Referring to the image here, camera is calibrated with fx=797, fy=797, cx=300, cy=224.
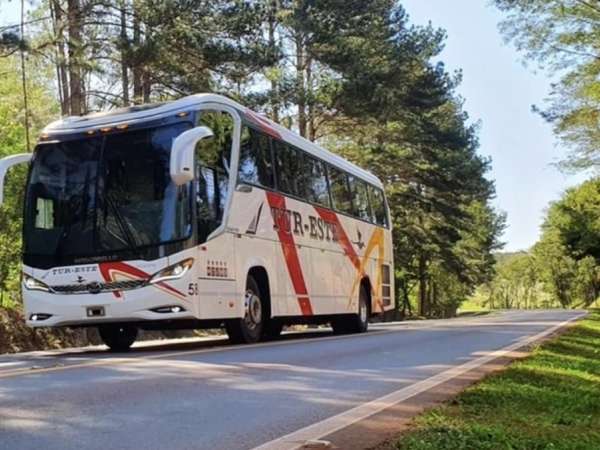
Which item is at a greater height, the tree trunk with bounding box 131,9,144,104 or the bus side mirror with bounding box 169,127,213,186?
the tree trunk with bounding box 131,9,144,104

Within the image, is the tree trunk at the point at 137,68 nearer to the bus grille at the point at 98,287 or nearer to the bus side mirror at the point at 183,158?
the bus grille at the point at 98,287

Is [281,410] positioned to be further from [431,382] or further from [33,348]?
[33,348]

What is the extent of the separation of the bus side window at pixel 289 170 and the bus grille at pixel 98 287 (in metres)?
3.86

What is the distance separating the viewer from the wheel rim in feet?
40.1

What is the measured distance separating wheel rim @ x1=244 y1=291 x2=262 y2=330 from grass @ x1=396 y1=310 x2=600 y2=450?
14.2ft

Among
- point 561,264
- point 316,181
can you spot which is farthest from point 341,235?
point 561,264

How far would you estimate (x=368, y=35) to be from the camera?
2961 centimetres

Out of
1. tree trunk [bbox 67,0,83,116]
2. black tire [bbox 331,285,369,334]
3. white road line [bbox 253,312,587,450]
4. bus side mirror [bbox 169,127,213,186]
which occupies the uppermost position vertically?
tree trunk [bbox 67,0,83,116]

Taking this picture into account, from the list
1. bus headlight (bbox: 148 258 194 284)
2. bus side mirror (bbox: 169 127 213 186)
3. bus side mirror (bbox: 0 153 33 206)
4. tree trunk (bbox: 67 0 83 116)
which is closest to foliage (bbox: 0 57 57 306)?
tree trunk (bbox: 67 0 83 116)

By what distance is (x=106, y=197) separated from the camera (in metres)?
10.9

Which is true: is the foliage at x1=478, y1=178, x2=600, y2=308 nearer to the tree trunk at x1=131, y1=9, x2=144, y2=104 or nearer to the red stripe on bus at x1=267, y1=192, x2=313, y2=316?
the tree trunk at x1=131, y1=9, x2=144, y2=104

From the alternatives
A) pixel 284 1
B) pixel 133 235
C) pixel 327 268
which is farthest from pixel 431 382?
pixel 284 1

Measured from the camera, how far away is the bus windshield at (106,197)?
10.6m

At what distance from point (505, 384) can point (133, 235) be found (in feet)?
17.6
